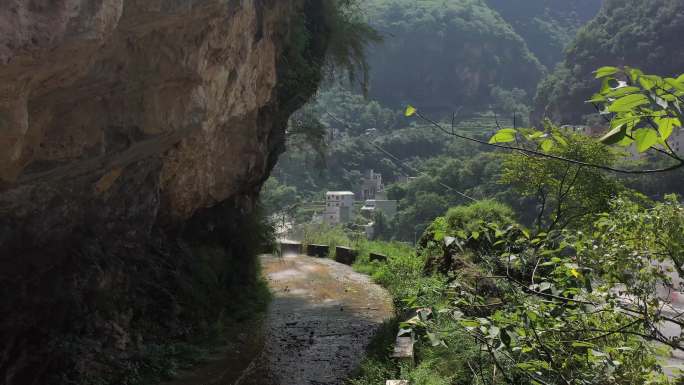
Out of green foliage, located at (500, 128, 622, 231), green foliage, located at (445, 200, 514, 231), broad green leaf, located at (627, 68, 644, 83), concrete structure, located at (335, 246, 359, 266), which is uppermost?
broad green leaf, located at (627, 68, 644, 83)

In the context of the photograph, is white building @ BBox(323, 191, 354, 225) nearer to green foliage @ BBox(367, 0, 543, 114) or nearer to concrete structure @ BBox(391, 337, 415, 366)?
green foliage @ BBox(367, 0, 543, 114)

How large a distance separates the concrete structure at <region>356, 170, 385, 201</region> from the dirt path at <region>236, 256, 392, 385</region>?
54.1 meters

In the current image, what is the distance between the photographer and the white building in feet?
186

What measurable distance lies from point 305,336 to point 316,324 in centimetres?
91

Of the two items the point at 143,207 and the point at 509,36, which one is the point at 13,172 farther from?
the point at 509,36

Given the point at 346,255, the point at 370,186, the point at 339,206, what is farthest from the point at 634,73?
the point at 370,186

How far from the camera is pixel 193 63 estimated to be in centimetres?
751

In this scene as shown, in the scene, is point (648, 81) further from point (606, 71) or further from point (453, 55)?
point (453, 55)

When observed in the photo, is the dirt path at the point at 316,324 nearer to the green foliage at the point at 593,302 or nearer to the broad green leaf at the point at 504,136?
the green foliage at the point at 593,302

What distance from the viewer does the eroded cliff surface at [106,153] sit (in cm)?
469

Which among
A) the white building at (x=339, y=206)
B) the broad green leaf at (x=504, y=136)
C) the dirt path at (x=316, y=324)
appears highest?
the broad green leaf at (x=504, y=136)

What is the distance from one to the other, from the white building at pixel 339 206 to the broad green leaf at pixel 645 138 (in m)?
53.6

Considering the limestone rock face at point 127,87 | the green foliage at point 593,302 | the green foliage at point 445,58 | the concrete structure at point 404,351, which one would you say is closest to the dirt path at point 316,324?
the concrete structure at point 404,351

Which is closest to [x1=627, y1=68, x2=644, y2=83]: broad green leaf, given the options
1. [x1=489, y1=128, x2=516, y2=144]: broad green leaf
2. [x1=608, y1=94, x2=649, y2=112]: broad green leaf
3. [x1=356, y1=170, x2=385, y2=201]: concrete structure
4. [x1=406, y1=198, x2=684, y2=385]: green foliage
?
[x1=608, y1=94, x2=649, y2=112]: broad green leaf
